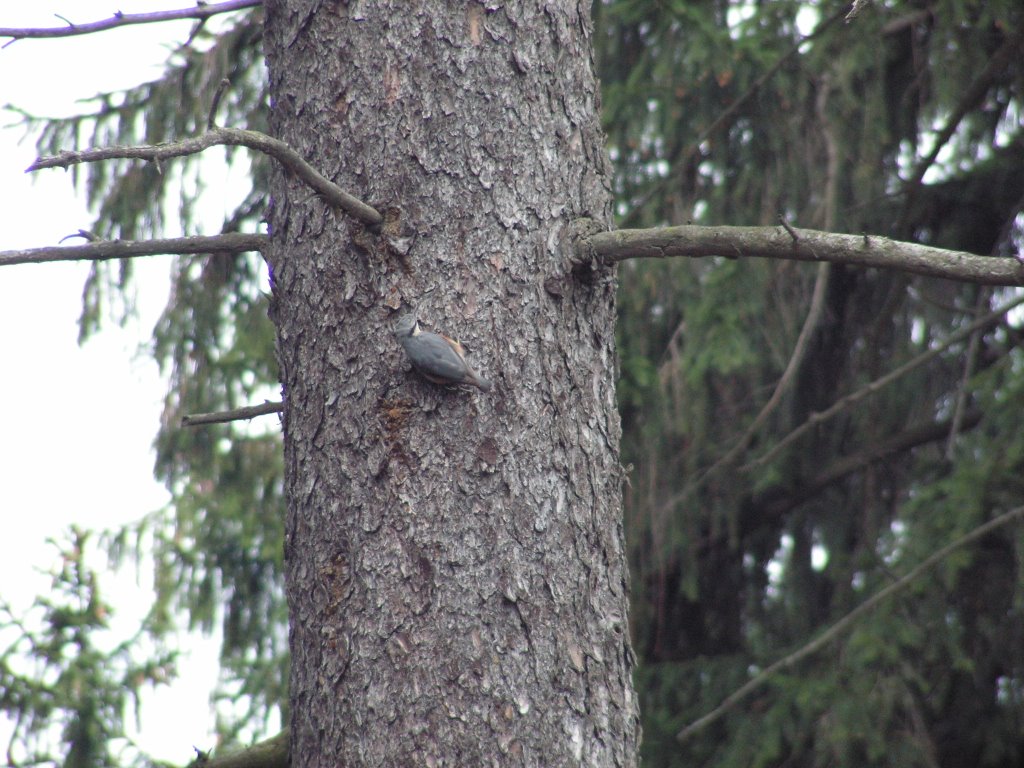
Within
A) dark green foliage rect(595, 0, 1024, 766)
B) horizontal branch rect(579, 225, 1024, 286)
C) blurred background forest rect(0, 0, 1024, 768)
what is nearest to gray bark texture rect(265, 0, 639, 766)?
horizontal branch rect(579, 225, 1024, 286)

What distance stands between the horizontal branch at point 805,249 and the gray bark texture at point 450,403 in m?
0.14

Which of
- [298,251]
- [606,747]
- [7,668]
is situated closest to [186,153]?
[298,251]

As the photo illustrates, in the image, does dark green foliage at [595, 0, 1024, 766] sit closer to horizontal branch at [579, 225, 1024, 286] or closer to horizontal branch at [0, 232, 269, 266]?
horizontal branch at [579, 225, 1024, 286]

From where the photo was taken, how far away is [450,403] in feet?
6.84

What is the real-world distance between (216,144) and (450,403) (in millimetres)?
638

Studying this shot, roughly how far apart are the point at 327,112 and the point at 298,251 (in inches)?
11.9

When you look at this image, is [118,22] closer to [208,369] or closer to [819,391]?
[208,369]

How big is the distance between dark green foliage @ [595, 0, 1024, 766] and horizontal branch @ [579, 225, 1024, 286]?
2.10 m

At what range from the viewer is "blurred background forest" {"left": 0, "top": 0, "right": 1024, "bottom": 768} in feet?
14.5

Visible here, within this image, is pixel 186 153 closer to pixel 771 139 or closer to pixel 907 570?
pixel 771 139

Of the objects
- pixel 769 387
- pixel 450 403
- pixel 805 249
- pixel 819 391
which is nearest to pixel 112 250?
pixel 450 403

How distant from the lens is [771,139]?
4.66 meters

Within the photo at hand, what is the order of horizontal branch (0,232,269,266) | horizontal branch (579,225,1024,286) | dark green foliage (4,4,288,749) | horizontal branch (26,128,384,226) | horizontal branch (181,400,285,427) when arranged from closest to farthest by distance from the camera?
horizontal branch (26,128,384,226) < horizontal branch (579,225,1024,286) < horizontal branch (0,232,269,266) < horizontal branch (181,400,285,427) < dark green foliage (4,4,288,749)

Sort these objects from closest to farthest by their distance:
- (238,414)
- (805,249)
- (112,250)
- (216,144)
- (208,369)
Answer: (216,144) → (805,249) → (112,250) → (238,414) → (208,369)
